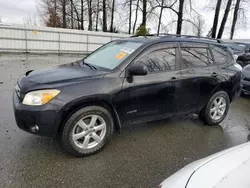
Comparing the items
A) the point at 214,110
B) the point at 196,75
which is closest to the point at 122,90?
the point at 196,75

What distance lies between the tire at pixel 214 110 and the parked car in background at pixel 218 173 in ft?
8.15

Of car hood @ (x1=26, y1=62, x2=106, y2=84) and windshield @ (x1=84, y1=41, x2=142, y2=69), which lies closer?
car hood @ (x1=26, y1=62, x2=106, y2=84)

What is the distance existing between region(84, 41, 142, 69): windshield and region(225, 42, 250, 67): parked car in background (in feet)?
29.1

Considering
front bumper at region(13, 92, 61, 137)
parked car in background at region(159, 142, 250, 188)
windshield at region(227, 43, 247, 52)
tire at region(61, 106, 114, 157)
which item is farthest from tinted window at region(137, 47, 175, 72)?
windshield at region(227, 43, 247, 52)

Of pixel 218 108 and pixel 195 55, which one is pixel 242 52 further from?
pixel 195 55

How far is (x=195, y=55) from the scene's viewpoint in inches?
150

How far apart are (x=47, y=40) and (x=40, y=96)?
43.1 feet

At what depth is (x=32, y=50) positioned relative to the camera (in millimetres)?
13727

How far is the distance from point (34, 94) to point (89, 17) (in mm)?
28936

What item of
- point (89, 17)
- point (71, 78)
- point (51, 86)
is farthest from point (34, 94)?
point (89, 17)

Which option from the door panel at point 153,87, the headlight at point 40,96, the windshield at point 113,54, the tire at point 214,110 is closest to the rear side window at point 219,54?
the tire at point 214,110

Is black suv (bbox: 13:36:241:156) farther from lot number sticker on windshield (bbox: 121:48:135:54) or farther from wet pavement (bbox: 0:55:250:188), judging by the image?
wet pavement (bbox: 0:55:250:188)

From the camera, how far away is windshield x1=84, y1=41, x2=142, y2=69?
10.4 feet

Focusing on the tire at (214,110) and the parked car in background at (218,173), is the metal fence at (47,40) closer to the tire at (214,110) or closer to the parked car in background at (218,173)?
the tire at (214,110)
